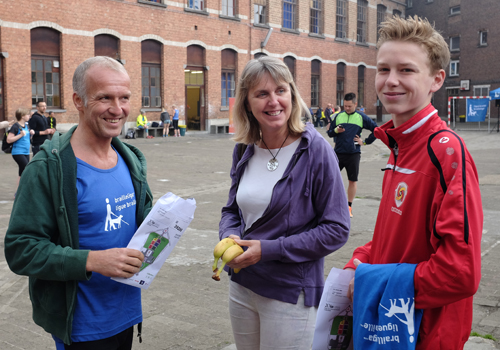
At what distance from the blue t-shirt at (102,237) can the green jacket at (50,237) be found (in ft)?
0.18

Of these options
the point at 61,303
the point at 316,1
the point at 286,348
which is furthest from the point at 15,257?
the point at 316,1

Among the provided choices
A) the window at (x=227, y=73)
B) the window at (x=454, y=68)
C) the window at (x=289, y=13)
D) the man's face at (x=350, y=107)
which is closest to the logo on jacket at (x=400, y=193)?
the man's face at (x=350, y=107)

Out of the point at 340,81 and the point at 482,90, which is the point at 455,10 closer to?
the point at 482,90

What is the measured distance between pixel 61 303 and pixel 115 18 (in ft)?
78.5

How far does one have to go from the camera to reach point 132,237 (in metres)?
2.15

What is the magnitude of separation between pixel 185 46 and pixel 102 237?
26.0 m

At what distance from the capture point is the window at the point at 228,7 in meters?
29.0

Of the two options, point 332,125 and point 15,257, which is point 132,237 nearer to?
point 15,257

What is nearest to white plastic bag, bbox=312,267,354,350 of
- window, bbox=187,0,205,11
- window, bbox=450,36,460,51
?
window, bbox=187,0,205,11

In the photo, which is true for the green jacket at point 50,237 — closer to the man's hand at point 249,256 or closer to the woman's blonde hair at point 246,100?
A: the man's hand at point 249,256

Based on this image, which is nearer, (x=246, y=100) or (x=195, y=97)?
(x=246, y=100)

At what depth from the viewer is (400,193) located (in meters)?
1.75

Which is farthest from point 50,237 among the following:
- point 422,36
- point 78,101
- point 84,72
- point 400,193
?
point 422,36

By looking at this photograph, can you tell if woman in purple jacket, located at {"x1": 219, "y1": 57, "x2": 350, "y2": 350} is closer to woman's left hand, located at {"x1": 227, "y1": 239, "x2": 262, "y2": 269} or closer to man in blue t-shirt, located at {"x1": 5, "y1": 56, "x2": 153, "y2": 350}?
woman's left hand, located at {"x1": 227, "y1": 239, "x2": 262, "y2": 269}
